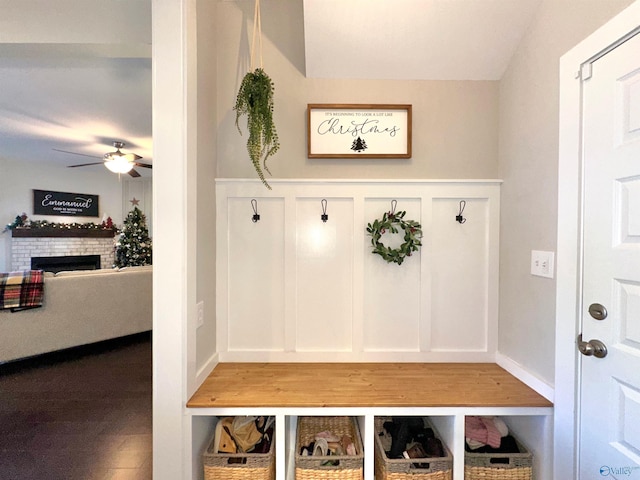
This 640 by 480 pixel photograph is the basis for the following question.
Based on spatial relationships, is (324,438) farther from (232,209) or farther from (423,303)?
(232,209)

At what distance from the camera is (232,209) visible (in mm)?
1632

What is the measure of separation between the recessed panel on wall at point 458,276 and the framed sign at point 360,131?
0.43 meters

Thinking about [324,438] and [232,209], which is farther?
[232,209]

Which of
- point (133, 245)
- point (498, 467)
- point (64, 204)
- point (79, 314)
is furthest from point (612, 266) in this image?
point (64, 204)

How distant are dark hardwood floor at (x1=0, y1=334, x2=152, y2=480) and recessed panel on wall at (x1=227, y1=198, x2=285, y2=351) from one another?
100 cm

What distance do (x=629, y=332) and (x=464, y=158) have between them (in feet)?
3.57

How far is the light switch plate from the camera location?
125cm

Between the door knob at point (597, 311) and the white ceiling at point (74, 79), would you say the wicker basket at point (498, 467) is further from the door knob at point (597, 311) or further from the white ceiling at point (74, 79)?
the white ceiling at point (74, 79)

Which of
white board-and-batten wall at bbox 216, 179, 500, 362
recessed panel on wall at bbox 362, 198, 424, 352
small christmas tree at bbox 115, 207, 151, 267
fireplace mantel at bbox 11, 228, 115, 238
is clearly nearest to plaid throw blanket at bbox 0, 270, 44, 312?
small christmas tree at bbox 115, 207, 151, 267

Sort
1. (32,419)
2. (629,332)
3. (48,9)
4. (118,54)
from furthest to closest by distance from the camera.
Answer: (32,419) < (118,54) < (48,9) < (629,332)

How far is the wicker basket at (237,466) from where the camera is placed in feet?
4.13

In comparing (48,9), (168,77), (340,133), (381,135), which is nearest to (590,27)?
(381,135)

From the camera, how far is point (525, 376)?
1403 millimetres

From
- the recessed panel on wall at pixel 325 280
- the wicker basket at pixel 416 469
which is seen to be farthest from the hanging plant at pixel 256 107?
the wicker basket at pixel 416 469
